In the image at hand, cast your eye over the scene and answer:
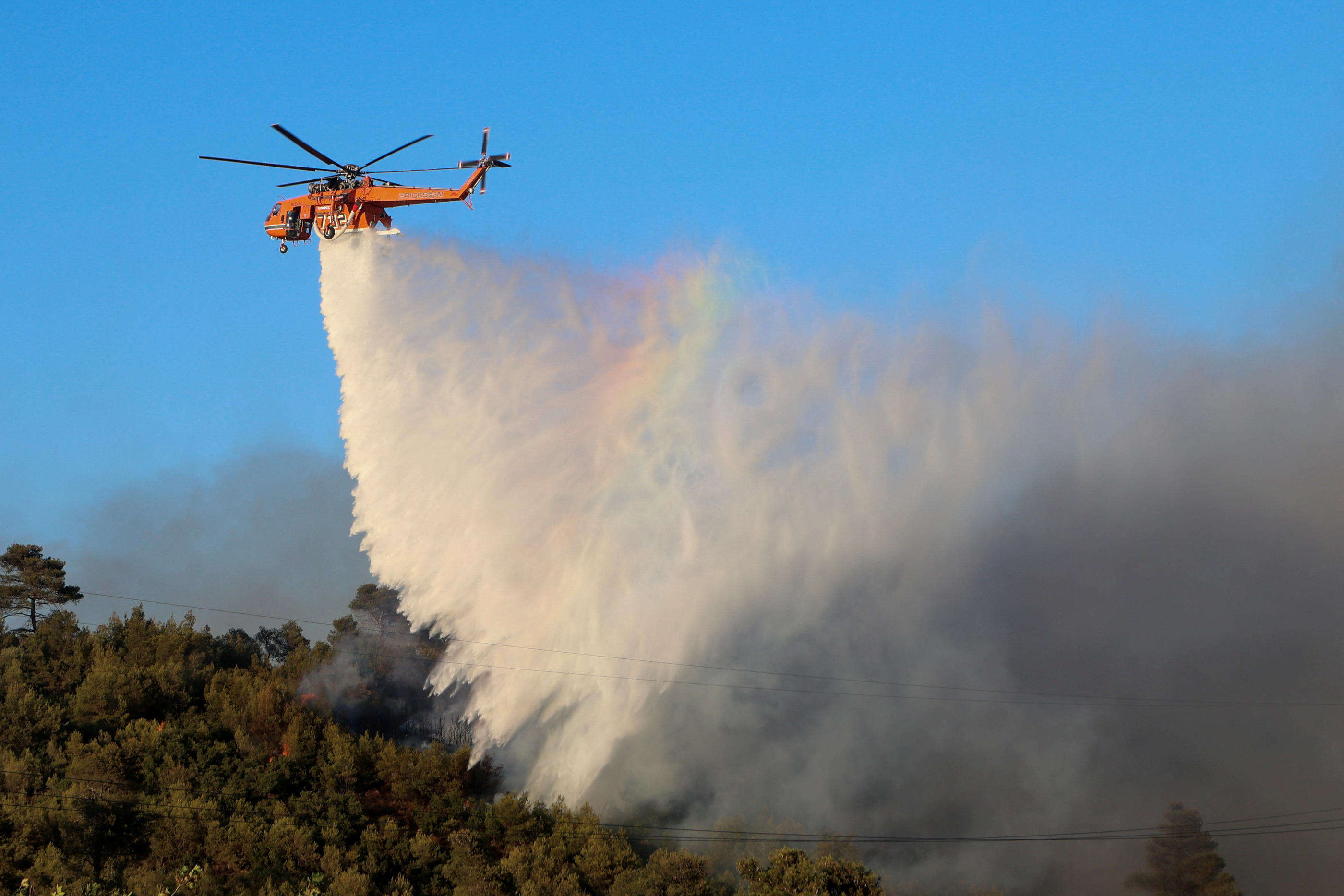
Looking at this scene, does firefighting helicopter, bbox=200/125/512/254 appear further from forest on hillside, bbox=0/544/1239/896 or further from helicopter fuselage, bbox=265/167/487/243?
forest on hillside, bbox=0/544/1239/896

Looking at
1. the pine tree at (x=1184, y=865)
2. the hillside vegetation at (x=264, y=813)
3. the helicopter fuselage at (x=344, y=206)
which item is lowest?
the hillside vegetation at (x=264, y=813)

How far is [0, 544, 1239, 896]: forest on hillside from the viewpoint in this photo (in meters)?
48.7

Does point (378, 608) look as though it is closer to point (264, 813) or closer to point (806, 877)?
point (264, 813)

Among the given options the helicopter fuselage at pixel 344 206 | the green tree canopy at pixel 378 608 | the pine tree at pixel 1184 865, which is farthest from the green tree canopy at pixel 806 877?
the green tree canopy at pixel 378 608

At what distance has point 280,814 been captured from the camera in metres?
54.5

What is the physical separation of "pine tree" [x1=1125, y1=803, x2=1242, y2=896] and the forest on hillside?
0.10 metres

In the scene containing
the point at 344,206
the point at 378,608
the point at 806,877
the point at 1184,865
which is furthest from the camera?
the point at 378,608

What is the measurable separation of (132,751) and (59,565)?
143 ft

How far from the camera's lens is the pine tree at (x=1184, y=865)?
5819 centimetres

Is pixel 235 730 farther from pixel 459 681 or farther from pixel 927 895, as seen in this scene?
pixel 927 895

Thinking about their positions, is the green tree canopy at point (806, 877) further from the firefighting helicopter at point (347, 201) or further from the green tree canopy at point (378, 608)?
the green tree canopy at point (378, 608)

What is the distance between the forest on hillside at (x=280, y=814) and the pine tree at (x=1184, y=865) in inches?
3.8

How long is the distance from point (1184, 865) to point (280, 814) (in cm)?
4697

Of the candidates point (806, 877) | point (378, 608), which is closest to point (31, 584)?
point (378, 608)
